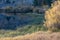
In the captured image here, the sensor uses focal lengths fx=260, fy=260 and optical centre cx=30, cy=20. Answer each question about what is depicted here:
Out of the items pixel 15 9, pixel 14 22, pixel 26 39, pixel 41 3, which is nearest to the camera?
pixel 26 39

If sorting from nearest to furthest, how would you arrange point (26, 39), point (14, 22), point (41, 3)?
1. point (26, 39)
2. point (14, 22)
3. point (41, 3)

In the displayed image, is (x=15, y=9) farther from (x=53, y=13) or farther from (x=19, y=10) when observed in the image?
(x=53, y=13)

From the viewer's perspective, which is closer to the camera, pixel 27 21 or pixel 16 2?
pixel 27 21

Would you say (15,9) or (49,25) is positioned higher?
(49,25)

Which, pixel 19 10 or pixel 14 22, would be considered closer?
pixel 14 22

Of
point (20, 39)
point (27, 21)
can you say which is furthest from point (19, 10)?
point (20, 39)

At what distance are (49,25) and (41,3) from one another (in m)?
27.6

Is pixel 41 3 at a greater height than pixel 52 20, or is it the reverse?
pixel 52 20

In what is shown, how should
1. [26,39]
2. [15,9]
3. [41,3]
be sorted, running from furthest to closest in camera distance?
[41,3] → [15,9] → [26,39]

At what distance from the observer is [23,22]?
29.4m

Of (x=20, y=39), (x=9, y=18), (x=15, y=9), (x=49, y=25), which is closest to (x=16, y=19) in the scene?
(x=9, y=18)

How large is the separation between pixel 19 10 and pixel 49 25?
21.3 meters

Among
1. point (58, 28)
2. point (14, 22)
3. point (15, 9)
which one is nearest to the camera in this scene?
point (58, 28)

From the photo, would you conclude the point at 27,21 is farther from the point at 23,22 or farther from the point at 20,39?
the point at 20,39
